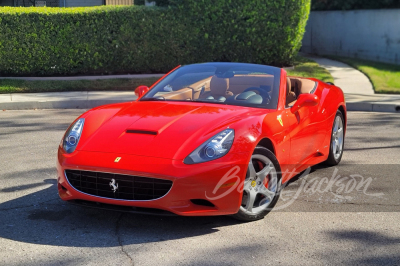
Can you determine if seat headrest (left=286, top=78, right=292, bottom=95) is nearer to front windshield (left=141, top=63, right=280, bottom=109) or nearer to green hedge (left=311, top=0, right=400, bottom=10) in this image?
front windshield (left=141, top=63, right=280, bottom=109)

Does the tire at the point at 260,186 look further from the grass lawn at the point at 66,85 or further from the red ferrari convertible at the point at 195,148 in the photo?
the grass lawn at the point at 66,85

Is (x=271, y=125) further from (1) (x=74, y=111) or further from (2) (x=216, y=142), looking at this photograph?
(1) (x=74, y=111)

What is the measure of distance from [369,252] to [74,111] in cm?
859

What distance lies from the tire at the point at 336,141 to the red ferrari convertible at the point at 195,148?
0.76 meters

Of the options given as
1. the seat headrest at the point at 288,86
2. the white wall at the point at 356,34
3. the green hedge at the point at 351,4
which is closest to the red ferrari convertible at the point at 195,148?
the seat headrest at the point at 288,86

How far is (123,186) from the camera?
461cm

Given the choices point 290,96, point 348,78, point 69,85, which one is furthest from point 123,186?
point 348,78

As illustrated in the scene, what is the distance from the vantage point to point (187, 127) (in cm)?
501

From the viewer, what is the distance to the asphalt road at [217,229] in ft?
13.8

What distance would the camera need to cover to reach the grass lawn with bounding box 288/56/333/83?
1584 cm

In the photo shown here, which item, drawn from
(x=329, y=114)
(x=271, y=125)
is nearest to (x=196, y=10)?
(x=329, y=114)

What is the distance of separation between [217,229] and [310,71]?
12.6 m

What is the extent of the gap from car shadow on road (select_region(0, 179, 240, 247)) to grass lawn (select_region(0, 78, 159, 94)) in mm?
9007

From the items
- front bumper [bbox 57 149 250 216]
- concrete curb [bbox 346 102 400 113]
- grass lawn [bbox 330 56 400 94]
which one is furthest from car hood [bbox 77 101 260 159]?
grass lawn [bbox 330 56 400 94]
